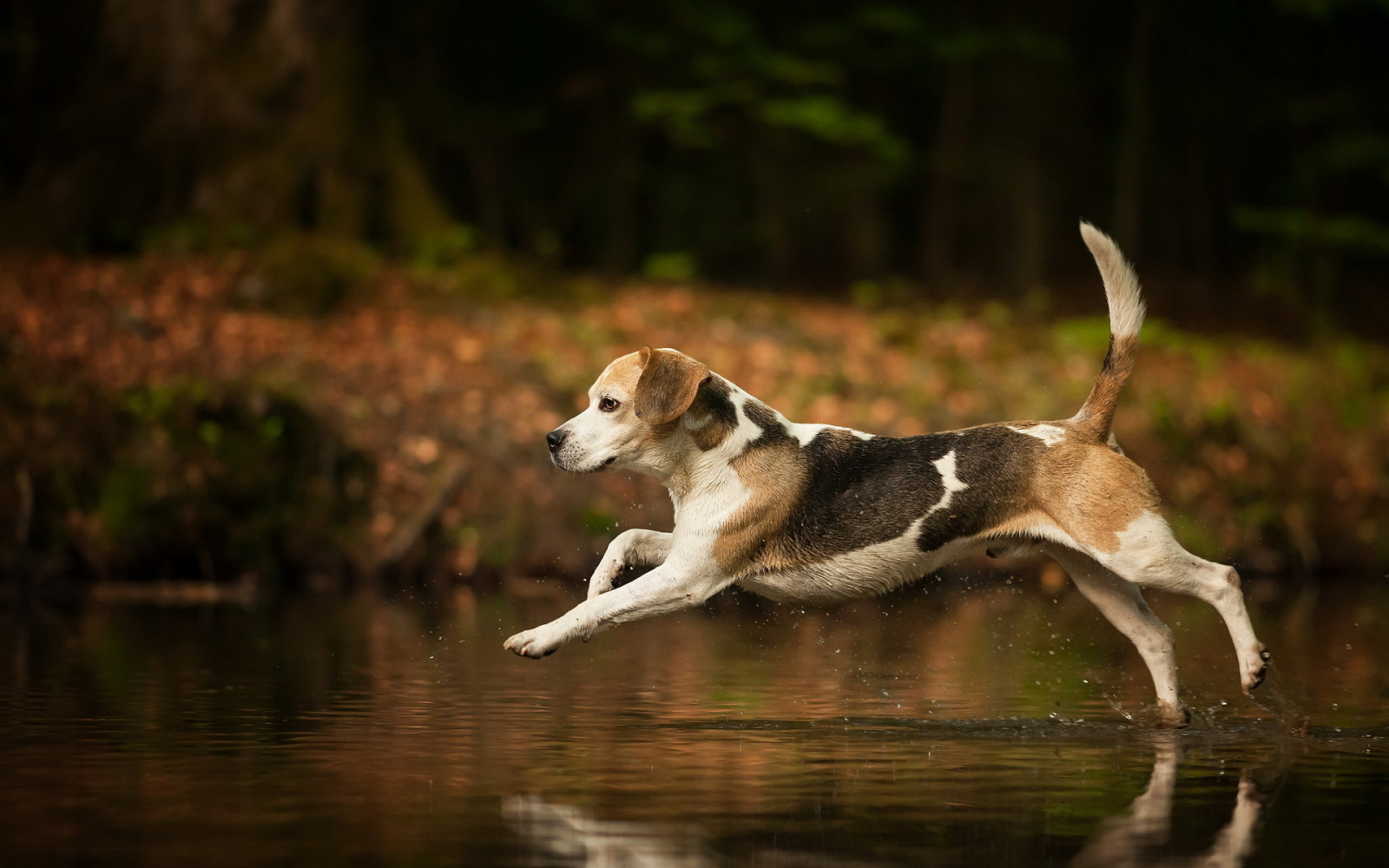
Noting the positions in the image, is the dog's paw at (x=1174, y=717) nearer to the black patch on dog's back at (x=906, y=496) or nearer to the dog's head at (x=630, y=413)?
the black patch on dog's back at (x=906, y=496)

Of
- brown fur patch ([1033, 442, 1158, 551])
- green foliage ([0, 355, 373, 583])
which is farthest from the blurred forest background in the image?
brown fur patch ([1033, 442, 1158, 551])

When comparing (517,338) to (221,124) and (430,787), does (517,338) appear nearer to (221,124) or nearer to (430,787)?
(221,124)

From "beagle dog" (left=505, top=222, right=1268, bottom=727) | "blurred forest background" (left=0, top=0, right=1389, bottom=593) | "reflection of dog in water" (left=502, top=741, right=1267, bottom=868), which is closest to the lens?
"reflection of dog in water" (left=502, top=741, right=1267, bottom=868)

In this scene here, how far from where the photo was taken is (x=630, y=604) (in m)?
8.13

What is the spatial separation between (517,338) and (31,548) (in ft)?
19.7

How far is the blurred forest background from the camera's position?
1548cm

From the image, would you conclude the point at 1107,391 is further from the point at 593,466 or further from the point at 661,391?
the point at 593,466

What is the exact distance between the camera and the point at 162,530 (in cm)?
1487

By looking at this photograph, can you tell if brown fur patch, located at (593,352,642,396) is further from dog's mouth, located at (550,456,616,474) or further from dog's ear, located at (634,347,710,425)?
dog's mouth, located at (550,456,616,474)

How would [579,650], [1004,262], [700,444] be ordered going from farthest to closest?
Answer: [1004,262], [579,650], [700,444]

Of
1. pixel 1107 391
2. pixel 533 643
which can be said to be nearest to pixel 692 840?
pixel 533 643

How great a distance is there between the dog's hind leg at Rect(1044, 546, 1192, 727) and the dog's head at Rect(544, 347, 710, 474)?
7.08ft

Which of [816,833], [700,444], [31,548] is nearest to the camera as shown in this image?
[816,833]

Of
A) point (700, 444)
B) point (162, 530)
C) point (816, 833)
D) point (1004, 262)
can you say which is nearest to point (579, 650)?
point (700, 444)
